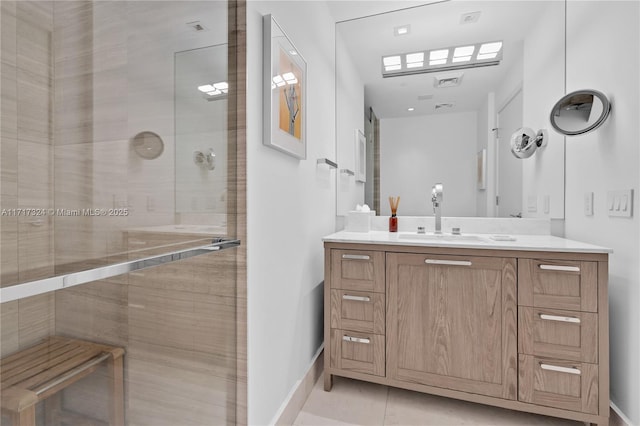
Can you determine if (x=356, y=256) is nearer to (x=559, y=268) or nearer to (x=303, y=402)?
(x=303, y=402)

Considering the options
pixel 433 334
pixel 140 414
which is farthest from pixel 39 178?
pixel 433 334

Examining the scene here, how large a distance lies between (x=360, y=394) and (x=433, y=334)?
22.7 inches

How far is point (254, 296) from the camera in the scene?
124cm

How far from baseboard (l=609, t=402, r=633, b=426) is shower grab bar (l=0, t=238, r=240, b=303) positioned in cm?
190

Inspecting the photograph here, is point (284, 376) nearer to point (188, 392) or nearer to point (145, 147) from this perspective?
point (188, 392)

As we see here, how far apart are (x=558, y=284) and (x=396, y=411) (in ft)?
3.34

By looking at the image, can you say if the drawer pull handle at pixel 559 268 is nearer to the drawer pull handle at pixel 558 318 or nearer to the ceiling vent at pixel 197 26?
the drawer pull handle at pixel 558 318

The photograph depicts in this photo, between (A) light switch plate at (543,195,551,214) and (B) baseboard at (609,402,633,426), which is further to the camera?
(A) light switch plate at (543,195,551,214)

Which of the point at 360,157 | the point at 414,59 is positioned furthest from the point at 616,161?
the point at 360,157

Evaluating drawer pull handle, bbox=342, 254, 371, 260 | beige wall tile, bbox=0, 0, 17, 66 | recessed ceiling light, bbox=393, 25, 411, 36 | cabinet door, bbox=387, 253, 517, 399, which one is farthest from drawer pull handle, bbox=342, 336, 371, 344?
recessed ceiling light, bbox=393, 25, 411, 36

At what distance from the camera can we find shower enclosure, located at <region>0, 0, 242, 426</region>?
534 millimetres

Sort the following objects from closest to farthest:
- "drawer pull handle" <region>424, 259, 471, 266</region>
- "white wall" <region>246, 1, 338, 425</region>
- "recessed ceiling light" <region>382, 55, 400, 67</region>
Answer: "white wall" <region>246, 1, 338, 425</region> → "drawer pull handle" <region>424, 259, 471, 266</region> → "recessed ceiling light" <region>382, 55, 400, 67</region>

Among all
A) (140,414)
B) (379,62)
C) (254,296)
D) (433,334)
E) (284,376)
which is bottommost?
(284,376)

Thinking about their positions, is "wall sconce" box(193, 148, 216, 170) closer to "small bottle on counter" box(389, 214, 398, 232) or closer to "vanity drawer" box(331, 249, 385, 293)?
"vanity drawer" box(331, 249, 385, 293)
